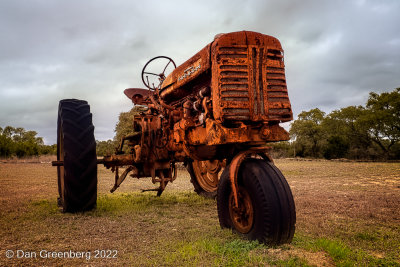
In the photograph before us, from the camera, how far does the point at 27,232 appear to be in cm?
339

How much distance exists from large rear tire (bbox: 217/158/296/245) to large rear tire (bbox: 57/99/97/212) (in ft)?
7.56

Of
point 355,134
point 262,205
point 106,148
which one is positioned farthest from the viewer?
point 355,134

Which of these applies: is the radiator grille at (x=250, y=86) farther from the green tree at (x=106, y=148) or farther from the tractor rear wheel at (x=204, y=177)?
the green tree at (x=106, y=148)

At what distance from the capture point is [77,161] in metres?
4.29

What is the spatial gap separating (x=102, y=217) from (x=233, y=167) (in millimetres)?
2352

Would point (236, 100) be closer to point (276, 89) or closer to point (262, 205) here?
point (276, 89)

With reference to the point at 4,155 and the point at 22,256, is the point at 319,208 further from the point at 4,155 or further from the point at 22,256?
the point at 4,155

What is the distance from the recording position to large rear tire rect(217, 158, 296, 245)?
2697mm

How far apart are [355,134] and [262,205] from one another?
35.8m

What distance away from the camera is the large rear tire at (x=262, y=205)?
2697 millimetres

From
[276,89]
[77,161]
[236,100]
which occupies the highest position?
[276,89]

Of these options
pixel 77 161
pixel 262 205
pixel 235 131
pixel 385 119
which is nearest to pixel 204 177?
pixel 77 161

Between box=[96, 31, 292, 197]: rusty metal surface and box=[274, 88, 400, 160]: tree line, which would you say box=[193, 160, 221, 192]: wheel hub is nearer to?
box=[96, 31, 292, 197]: rusty metal surface

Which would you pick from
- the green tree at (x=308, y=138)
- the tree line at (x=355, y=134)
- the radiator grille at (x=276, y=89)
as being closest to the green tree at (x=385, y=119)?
the tree line at (x=355, y=134)
